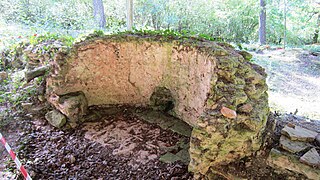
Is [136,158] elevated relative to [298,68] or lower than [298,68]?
lower

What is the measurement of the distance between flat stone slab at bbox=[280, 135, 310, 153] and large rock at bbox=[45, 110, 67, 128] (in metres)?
3.57

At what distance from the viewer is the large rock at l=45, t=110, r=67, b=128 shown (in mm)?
4266

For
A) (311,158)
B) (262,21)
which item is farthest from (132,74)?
(262,21)

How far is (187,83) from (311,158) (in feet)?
7.26

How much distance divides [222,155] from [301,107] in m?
3.61

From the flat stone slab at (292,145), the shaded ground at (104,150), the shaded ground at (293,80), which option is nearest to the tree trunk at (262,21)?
the shaded ground at (293,80)

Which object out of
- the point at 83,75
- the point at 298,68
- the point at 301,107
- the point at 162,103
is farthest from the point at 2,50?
the point at 298,68

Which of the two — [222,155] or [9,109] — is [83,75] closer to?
[9,109]

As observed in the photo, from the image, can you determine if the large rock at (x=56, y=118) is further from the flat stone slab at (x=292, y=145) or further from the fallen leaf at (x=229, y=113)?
the flat stone slab at (x=292, y=145)

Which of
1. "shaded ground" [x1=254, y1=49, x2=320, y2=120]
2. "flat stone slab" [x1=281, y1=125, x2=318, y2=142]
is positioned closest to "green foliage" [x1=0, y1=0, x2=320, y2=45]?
"shaded ground" [x1=254, y1=49, x2=320, y2=120]

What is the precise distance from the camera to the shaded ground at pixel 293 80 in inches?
203

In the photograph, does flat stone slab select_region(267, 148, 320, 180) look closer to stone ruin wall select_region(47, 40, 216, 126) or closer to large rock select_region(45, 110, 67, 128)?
stone ruin wall select_region(47, 40, 216, 126)

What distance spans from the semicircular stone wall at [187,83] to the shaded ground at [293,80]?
1933mm

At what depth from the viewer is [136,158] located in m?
3.51
